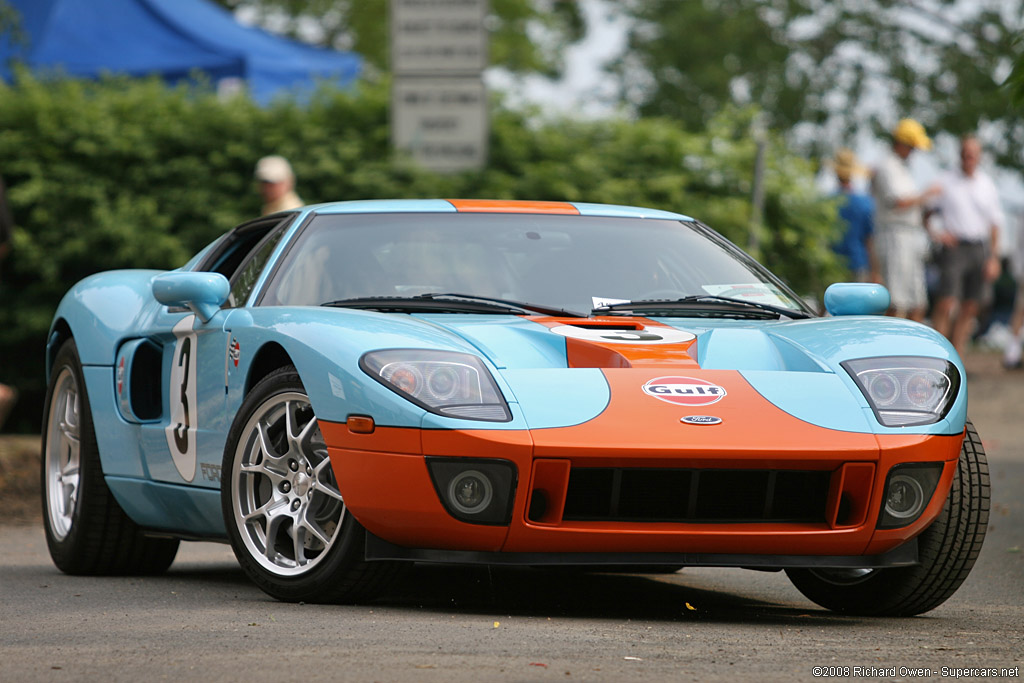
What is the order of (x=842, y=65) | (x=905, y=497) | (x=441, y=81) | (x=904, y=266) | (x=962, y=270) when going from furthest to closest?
(x=842, y=65), (x=962, y=270), (x=904, y=266), (x=441, y=81), (x=905, y=497)

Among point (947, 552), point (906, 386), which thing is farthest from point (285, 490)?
point (947, 552)

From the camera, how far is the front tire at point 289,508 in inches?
172

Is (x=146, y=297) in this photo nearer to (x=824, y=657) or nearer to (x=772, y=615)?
(x=772, y=615)

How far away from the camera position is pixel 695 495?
13.8 feet

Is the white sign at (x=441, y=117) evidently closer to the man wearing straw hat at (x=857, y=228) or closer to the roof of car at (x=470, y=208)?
the man wearing straw hat at (x=857, y=228)

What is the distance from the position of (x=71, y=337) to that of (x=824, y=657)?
3494mm

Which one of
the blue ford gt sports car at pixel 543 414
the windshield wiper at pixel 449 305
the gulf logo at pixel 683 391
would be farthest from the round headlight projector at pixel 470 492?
the windshield wiper at pixel 449 305

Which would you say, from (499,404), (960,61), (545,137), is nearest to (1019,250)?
(960,61)

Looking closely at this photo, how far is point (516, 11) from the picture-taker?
37.7 meters

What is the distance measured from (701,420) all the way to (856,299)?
1357 millimetres

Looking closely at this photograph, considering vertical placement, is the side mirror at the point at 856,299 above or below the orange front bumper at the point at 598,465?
above

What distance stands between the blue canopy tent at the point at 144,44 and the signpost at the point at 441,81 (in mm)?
4737

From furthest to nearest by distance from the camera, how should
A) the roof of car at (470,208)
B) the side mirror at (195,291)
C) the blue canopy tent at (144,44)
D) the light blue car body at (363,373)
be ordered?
the blue canopy tent at (144,44) → the roof of car at (470,208) → the side mirror at (195,291) → the light blue car body at (363,373)

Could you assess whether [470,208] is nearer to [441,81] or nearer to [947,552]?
[947,552]
